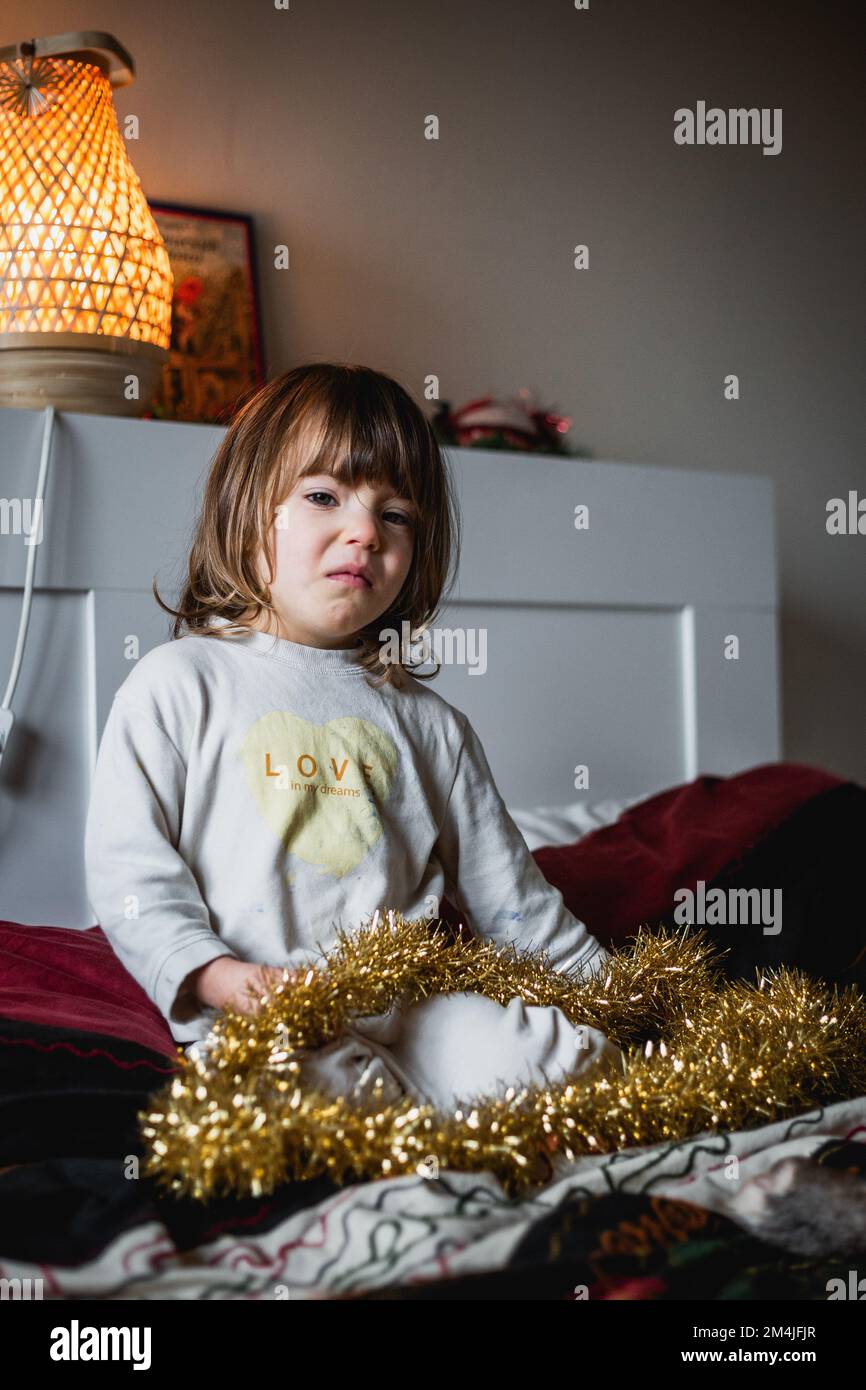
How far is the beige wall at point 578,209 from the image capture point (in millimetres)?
1804

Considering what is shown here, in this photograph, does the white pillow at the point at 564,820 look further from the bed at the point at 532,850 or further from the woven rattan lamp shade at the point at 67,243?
the woven rattan lamp shade at the point at 67,243

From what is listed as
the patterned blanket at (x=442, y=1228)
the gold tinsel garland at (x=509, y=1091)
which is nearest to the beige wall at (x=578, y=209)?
the gold tinsel garland at (x=509, y=1091)

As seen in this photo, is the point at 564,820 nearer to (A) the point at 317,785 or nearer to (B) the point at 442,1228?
(A) the point at 317,785

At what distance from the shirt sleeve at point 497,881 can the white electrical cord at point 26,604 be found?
45 centimetres

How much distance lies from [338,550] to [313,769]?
171 millimetres

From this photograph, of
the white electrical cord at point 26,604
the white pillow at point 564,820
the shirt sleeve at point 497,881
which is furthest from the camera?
the white pillow at point 564,820

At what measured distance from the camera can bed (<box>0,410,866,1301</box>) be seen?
1.94 ft

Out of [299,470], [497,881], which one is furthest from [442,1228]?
[299,470]

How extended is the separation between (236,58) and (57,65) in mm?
540

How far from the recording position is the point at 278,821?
94 cm

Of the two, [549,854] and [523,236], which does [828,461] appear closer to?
[523,236]

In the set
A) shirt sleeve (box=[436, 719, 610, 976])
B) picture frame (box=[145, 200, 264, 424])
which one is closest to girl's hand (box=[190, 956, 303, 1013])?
shirt sleeve (box=[436, 719, 610, 976])

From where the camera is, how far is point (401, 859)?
100 cm

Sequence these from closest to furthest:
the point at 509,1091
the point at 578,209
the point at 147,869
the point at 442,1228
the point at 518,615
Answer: the point at 442,1228, the point at 509,1091, the point at 147,869, the point at 518,615, the point at 578,209
